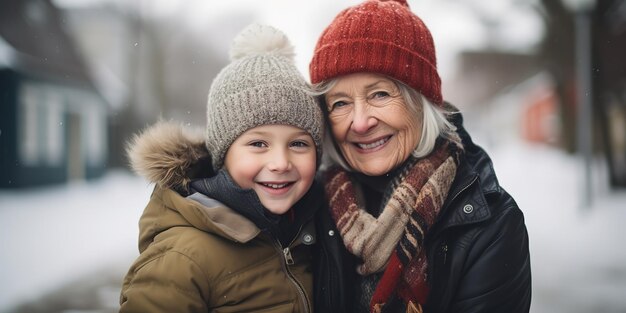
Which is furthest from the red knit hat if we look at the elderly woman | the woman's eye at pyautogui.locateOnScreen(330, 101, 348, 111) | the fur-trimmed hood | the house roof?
the house roof

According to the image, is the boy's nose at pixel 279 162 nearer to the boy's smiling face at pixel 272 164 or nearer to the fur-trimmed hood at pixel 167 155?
the boy's smiling face at pixel 272 164

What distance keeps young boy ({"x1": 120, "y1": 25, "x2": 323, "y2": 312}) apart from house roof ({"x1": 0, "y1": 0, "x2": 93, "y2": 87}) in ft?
36.6

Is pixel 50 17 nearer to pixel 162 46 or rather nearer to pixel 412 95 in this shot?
pixel 162 46

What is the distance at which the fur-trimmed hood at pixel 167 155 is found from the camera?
2018 millimetres

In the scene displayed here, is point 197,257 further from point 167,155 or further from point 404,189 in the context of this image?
point 404,189

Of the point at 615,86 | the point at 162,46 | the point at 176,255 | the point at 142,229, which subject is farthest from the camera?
the point at 162,46

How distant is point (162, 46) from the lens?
16.2 meters

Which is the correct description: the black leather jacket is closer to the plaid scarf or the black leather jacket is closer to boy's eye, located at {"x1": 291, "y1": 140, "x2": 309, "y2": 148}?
the plaid scarf

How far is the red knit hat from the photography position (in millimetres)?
2105

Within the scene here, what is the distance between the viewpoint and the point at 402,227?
2031 mm

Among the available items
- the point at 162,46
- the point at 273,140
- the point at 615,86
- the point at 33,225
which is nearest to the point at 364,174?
the point at 273,140

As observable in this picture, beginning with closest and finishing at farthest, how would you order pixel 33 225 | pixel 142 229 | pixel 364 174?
1. pixel 142 229
2. pixel 364 174
3. pixel 33 225

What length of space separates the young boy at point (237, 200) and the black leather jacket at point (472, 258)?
0.14 meters

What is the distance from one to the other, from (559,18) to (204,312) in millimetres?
11231
